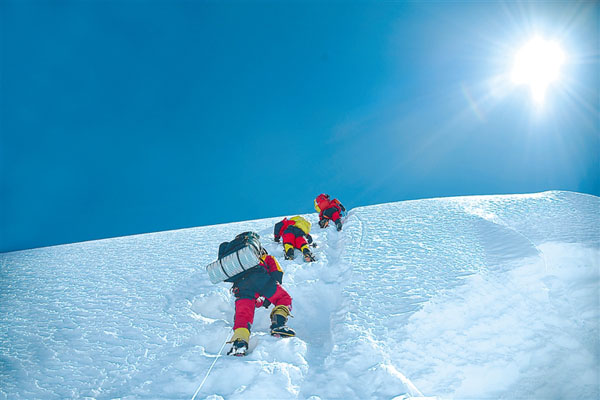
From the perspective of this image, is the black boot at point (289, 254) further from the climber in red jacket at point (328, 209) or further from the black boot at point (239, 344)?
the black boot at point (239, 344)

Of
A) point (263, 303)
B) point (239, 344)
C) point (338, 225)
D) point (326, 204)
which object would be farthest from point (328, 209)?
point (239, 344)

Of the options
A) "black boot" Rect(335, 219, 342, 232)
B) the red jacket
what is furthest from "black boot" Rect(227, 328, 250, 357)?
the red jacket

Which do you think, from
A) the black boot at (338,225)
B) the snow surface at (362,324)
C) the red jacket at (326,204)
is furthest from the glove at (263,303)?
the red jacket at (326,204)

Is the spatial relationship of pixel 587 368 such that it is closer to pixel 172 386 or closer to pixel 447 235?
pixel 447 235

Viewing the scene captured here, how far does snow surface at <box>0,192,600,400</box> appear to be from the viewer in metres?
2.60

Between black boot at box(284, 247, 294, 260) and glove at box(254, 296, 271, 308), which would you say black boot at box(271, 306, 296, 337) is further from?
black boot at box(284, 247, 294, 260)

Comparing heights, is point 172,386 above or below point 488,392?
above

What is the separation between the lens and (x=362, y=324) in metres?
3.25

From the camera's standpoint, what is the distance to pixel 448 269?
13.2ft

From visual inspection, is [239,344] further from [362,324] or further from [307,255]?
[307,255]

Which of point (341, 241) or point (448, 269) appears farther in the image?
point (341, 241)

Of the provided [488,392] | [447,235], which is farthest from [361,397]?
[447,235]

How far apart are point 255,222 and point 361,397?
700 cm

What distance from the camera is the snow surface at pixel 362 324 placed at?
2600 mm
